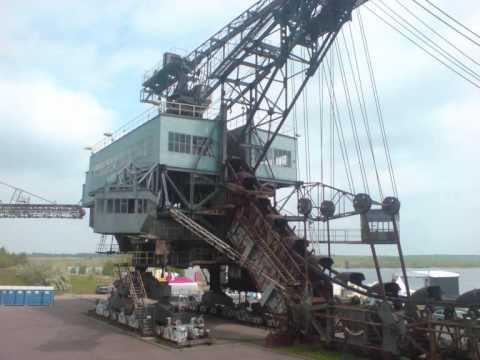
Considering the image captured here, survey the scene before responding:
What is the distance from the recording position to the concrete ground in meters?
19.3

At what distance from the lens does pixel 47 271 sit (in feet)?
208

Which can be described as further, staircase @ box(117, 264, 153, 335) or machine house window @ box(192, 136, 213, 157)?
machine house window @ box(192, 136, 213, 157)

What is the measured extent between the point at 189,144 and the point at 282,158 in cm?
772

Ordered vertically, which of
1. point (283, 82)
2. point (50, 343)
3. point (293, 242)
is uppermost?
point (283, 82)

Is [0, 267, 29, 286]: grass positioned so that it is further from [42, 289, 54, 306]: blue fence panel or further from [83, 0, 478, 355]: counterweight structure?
[83, 0, 478, 355]: counterweight structure

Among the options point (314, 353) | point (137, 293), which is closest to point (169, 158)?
point (137, 293)

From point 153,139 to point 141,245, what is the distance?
836 cm

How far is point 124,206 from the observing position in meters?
28.6

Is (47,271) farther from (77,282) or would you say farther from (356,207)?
(356,207)

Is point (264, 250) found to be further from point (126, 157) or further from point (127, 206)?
point (126, 157)

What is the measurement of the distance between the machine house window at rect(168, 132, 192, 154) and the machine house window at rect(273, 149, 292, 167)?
23.0 ft

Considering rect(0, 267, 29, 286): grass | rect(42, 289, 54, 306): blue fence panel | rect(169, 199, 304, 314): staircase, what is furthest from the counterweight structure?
rect(0, 267, 29, 286): grass

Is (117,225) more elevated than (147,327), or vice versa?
(117,225)

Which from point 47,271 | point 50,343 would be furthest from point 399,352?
point 47,271
